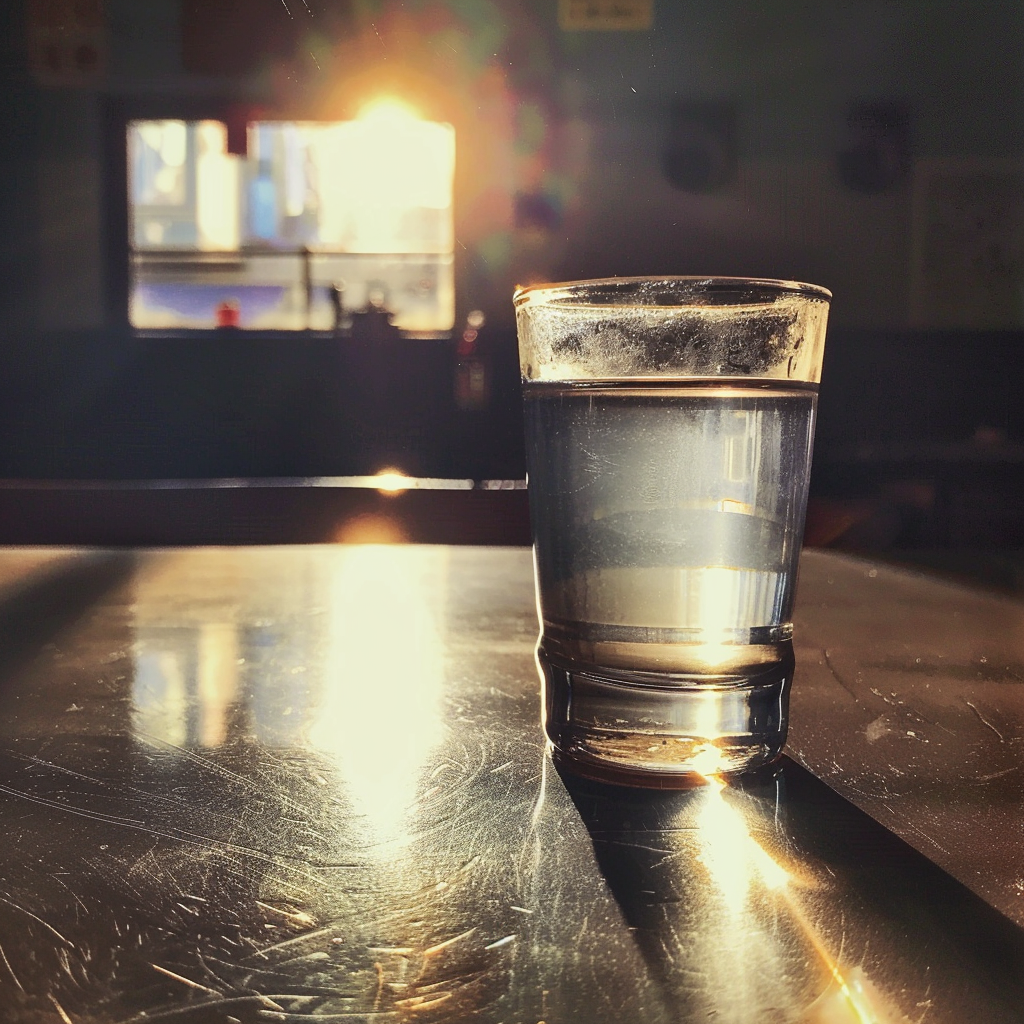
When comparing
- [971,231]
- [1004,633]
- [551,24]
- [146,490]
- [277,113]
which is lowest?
[146,490]

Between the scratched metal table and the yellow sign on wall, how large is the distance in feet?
1.15

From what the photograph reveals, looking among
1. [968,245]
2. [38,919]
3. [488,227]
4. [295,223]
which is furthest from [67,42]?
[38,919]

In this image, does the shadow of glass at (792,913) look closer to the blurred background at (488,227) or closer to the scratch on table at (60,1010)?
the scratch on table at (60,1010)

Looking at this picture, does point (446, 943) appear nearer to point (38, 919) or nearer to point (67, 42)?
point (38, 919)

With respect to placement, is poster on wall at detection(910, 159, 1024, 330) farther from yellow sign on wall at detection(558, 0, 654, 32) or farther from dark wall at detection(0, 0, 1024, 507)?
yellow sign on wall at detection(558, 0, 654, 32)

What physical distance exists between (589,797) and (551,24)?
364cm

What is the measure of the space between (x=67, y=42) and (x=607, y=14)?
3465 millimetres

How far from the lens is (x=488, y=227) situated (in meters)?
3.68

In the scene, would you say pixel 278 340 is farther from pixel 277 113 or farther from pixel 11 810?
pixel 11 810

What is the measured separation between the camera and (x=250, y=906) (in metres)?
0.20

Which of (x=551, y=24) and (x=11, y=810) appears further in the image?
(x=551, y=24)

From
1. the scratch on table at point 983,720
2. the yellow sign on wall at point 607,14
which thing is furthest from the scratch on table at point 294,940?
the yellow sign on wall at point 607,14

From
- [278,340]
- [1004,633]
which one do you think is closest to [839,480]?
[278,340]

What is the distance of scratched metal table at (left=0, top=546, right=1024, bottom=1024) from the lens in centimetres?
17
